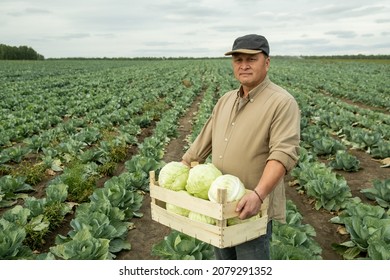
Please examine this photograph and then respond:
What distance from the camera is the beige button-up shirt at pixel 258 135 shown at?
2832 mm

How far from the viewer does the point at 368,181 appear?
8078 mm

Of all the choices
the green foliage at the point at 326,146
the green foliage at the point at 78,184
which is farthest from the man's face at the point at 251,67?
the green foliage at the point at 326,146

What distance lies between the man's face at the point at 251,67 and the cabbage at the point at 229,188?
2.49 feet

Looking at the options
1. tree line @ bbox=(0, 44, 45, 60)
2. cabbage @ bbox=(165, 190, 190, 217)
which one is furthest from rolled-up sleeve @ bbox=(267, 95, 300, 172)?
tree line @ bbox=(0, 44, 45, 60)

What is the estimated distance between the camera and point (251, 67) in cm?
296

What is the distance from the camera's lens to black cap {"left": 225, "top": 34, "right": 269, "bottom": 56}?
2.87 metres

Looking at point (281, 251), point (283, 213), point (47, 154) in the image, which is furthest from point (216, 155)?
point (47, 154)

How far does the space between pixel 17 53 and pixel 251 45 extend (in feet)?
338

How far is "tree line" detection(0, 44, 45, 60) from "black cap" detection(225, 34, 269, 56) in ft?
318

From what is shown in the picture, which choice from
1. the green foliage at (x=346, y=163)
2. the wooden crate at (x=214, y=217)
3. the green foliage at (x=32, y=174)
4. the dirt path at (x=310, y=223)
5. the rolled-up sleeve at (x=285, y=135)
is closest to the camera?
the wooden crate at (x=214, y=217)

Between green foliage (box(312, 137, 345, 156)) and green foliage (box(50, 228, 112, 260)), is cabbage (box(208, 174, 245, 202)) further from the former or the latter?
green foliage (box(312, 137, 345, 156))

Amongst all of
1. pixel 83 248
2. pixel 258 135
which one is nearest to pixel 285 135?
pixel 258 135

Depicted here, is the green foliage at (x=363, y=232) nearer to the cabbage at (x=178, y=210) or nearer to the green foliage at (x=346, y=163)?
the cabbage at (x=178, y=210)

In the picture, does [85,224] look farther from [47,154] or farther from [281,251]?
[47,154]
